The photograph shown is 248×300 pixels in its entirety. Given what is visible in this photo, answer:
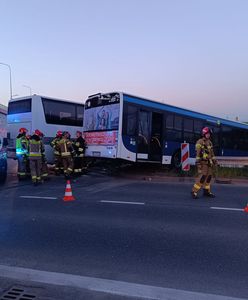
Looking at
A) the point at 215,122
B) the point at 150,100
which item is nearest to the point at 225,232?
the point at 150,100

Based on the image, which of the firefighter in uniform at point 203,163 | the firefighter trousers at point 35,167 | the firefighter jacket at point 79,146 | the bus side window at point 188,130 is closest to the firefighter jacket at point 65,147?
the firefighter jacket at point 79,146

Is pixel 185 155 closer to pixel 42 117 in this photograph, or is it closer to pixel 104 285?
pixel 42 117

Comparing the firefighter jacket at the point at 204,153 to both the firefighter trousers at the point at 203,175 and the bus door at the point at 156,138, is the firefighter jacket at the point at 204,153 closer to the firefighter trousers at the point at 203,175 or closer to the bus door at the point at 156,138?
the firefighter trousers at the point at 203,175

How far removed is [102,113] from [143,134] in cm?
182

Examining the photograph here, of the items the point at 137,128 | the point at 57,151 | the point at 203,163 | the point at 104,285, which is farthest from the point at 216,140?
the point at 104,285

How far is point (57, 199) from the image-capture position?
927cm

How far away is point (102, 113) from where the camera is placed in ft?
44.4

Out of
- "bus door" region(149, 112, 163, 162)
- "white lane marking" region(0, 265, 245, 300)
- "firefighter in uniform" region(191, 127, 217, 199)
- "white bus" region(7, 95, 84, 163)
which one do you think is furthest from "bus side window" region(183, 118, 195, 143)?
"white lane marking" region(0, 265, 245, 300)

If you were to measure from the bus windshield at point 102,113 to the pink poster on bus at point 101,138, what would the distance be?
19 cm

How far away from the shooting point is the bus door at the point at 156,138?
47.1 ft

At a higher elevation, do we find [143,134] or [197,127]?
[197,127]


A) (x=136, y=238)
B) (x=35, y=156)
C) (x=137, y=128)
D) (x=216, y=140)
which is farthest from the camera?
(x=216, y=140)

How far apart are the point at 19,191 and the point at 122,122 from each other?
438 centimetres

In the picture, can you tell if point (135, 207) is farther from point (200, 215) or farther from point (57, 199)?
point (57, 199)
